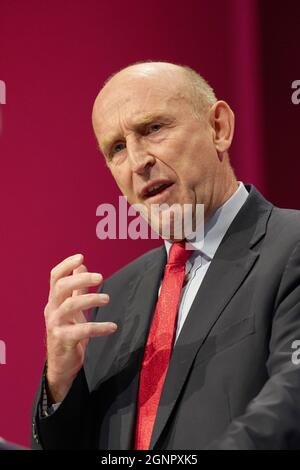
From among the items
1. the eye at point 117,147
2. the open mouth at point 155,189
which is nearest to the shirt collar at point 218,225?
the open mouth at point 155,189

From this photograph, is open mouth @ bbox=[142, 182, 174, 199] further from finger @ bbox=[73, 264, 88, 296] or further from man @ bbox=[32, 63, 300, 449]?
finger @ bbox=[73, 264, 88, 296]

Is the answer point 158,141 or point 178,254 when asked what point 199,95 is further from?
point 178,254

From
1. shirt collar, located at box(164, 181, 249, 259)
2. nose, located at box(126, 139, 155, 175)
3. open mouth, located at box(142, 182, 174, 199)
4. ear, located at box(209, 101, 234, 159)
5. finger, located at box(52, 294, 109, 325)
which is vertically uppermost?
ear, located at box(209, 101, 234, 159)

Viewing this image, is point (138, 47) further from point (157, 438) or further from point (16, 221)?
point (157, 438)

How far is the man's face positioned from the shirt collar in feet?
0.08

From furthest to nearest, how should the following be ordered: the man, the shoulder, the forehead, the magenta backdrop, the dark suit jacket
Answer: the magenta backdrop < the forehead < the shoulder < the man < the dark suit jacket

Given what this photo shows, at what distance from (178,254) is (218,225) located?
0.29ft

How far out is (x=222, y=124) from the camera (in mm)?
1353

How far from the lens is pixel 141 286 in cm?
139

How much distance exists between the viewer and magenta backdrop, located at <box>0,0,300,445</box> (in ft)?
5.80

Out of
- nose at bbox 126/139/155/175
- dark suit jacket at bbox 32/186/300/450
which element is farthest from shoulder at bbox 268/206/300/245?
nose at bbox 126/139/155/175

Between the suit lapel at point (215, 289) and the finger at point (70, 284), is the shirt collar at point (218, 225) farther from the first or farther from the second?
the finger at point (70, 284)
